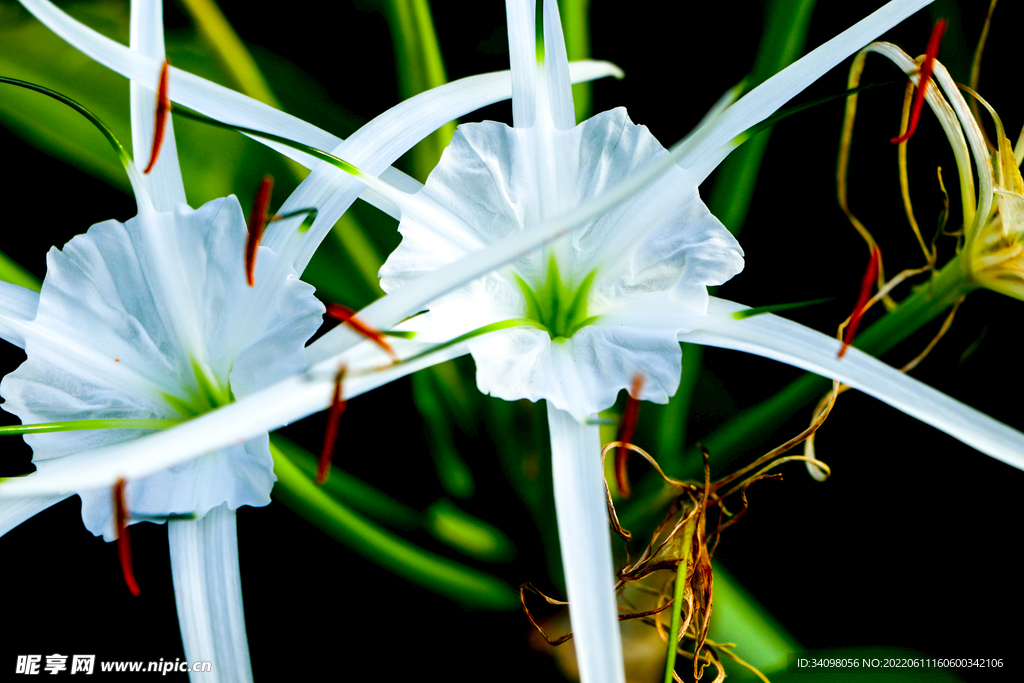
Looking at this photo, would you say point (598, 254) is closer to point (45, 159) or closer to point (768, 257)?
point (768, 257)

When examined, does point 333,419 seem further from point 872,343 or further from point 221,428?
point 872,343

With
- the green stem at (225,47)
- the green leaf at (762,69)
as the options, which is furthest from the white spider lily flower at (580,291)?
the green stem at (225,47)

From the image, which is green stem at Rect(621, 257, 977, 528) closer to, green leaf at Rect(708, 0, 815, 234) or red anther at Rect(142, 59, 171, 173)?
green leaf at Rect(708, 0, 815, 234)

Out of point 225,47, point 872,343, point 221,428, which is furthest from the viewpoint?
point 225,47

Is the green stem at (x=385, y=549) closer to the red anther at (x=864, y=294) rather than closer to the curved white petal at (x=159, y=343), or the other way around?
the curved white petal at (x=159, y=343)

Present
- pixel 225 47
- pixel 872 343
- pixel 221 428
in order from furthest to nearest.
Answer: pixel 225 47 → pixel 872 343 → pixel 221 428

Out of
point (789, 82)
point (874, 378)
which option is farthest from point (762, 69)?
point (874, 378)
